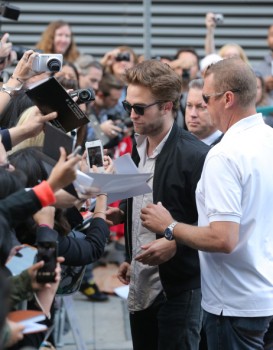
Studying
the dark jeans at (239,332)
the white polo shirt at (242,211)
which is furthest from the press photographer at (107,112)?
the dark jeans at (239,332)

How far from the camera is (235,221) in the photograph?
3.90 metres

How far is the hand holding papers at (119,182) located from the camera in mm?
3590

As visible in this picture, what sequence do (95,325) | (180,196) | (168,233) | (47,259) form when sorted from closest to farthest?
(47,259) → (168,233) → (180,196) → (95,325)

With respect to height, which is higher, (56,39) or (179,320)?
(56,39)

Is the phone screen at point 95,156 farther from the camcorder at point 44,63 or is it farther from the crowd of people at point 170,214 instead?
the camcorder at point 44,63

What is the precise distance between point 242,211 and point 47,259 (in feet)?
3.39

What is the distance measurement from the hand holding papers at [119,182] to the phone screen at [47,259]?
273 mm

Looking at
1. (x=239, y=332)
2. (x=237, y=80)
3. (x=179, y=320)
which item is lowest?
(x=179, y=320)

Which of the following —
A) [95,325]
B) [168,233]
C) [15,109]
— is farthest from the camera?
[95,325]

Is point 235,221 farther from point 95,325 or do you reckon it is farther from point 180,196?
point 95,325

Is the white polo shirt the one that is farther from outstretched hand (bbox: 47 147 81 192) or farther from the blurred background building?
the blurred background building

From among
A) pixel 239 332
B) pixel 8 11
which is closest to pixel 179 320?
pixel 239 332

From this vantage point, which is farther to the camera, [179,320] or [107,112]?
[107,112]

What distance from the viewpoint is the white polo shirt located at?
391cm
